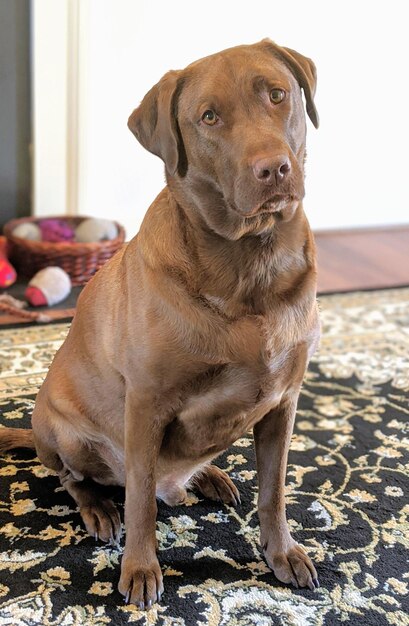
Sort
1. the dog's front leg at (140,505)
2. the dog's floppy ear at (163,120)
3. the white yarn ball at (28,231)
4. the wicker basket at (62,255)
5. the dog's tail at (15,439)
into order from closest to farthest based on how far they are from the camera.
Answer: the dog's floppy ear at (163,120)
the dog's front leg at (140,505)
the dog's tail at (15,439)
the wicker basket at (62,255)
the white yarn ball at (28,231)

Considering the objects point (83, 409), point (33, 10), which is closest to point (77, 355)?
point (83, 409)

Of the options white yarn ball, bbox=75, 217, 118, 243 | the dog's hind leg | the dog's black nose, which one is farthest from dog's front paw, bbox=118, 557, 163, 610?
white yarn ball, bbox=75, 217, 118, 243

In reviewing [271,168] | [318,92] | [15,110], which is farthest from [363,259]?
[271,168]

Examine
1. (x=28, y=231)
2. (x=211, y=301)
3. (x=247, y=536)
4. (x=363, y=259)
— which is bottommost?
(x=247, y=536)

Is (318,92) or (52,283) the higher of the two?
(318,92)

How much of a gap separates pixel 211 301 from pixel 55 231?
5.98 feet

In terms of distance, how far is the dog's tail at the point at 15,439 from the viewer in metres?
2.03

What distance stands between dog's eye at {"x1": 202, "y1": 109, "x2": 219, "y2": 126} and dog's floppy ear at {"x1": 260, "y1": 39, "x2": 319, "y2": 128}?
194mm

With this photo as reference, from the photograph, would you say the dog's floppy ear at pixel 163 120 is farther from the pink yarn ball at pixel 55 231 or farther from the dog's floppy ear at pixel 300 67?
the pink yarn ball at pixel 55 231

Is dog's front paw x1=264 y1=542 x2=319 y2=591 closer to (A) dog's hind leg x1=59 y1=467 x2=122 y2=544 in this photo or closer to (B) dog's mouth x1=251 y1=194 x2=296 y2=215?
(A) dog's hind leg x1=59 y1=467 x2=122 y2=544

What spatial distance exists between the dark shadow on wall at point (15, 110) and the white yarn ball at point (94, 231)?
379 millimetres

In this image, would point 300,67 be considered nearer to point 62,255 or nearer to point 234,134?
point 234,134

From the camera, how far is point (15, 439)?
2.04 m

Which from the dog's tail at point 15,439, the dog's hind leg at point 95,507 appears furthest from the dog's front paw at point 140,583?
the dog's tail at point 15,439
